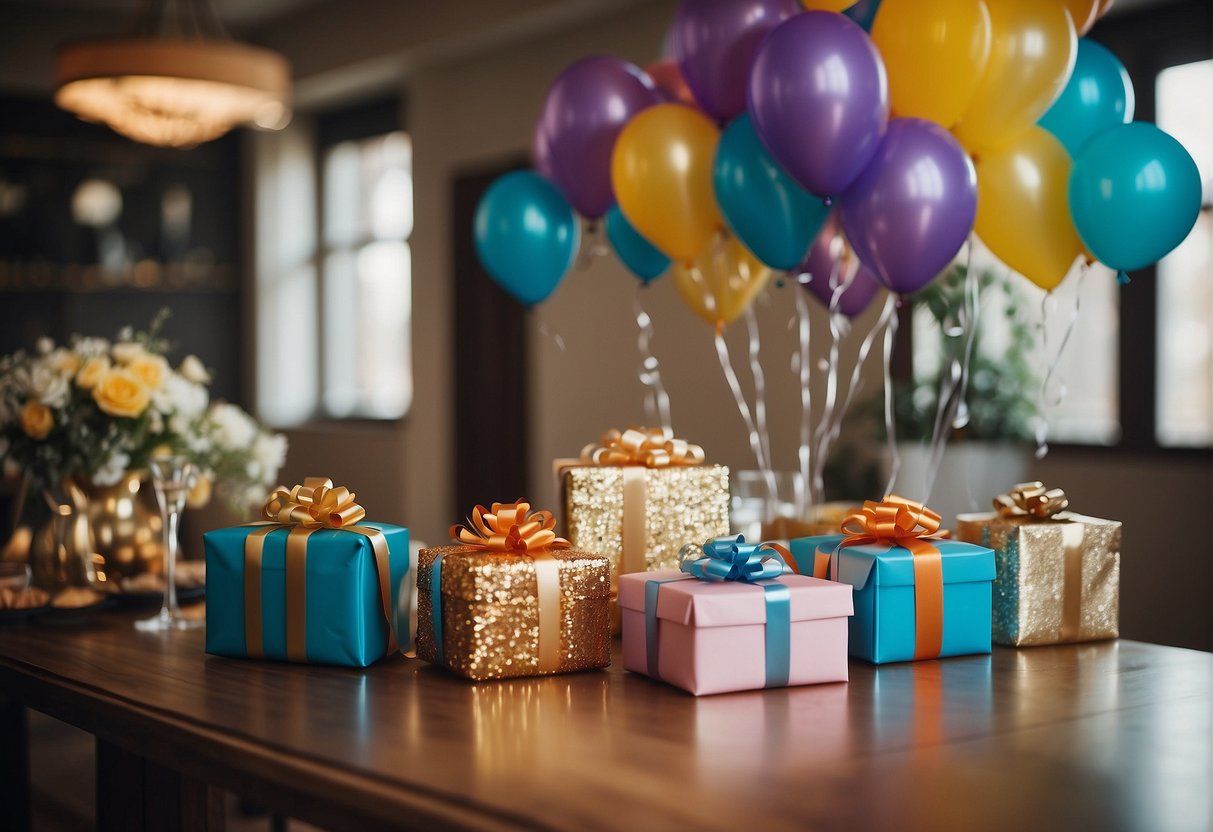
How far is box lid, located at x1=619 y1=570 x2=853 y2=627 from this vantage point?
1281 millimetres

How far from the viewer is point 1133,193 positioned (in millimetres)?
1763

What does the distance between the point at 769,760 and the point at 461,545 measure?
52 centimetres

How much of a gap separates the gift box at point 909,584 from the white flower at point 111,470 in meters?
1.14

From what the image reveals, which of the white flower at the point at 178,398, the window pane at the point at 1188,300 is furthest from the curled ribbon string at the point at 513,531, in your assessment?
the window pane at the point at 1188,300

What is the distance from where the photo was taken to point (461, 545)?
4.78 feet

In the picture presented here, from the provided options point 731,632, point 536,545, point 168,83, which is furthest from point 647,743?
point 168,83

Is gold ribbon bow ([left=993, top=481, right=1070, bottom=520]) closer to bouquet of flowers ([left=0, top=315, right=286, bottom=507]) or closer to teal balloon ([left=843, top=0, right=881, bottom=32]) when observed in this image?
teal balloon ([left=843, top=0, right=881, bottom=32])

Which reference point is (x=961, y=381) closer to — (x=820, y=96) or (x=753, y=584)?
(x=820, y=96)

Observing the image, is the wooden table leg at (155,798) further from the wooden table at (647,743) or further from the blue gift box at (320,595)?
the blue gift box at (320,595)

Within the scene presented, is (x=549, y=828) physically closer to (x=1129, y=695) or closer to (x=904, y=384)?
(x=1129, y=695)

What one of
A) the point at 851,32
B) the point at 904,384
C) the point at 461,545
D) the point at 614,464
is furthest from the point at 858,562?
the point at 904,384

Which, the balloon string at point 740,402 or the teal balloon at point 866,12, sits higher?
the teal balloon at point 866,12

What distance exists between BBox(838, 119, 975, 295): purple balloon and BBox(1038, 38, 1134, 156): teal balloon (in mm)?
309

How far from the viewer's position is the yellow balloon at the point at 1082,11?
2.03 meters
